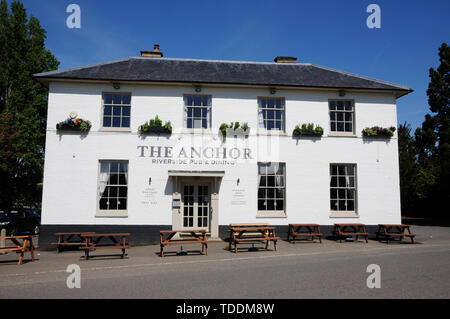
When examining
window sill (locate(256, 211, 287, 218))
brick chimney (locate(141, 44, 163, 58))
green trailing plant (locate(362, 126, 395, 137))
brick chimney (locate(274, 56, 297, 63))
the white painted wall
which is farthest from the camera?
brick chimney (locate(274, 56, 297, 63))

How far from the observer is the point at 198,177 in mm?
13039

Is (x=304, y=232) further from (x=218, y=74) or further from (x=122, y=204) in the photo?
(x=218, y=74)

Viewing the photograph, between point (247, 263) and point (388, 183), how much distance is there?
327 inches

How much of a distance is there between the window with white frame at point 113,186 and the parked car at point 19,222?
5.38 m

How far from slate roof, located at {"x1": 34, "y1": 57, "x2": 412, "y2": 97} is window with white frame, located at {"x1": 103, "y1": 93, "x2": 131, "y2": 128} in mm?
769

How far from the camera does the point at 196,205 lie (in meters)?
13.2

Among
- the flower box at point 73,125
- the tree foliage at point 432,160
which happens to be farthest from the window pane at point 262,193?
the tree foliage at point 432,160

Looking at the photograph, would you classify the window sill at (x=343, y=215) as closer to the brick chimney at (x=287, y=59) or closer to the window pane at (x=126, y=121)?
the brick chimney at (x=287, y=59)

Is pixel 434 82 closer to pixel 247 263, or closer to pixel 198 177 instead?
pixel 198 177

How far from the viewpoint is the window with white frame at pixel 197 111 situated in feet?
→ 44.0

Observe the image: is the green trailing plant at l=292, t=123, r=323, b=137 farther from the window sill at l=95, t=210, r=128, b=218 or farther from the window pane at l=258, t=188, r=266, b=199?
the window sill at l=95, t=210, r=128, b=218

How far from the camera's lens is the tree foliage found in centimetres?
2642

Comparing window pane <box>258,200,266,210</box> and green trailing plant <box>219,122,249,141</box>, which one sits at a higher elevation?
green trailing plant <box>219,122,249,141</box>

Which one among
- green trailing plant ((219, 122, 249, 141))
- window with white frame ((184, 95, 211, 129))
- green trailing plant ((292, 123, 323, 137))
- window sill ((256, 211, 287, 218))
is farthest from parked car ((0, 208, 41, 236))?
green trailing plant ((292, 123, 323, 137))
